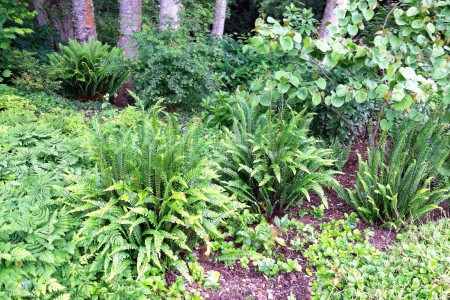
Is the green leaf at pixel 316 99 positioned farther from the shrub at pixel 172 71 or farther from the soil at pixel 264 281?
the shrub at pixel 172 71

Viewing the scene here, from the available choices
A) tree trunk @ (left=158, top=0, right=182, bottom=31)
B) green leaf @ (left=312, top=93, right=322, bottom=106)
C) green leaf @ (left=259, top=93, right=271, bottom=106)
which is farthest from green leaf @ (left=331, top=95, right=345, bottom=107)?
tree trunk @ (left=158, top=0, right=182, bottom=31)

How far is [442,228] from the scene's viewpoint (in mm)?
3195

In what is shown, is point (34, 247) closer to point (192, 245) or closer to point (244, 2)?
point (192, 245)

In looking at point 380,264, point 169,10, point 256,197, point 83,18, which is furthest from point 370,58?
point 83,18

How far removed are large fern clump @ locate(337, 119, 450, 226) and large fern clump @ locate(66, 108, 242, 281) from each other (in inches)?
53.9

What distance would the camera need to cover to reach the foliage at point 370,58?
3.20 m

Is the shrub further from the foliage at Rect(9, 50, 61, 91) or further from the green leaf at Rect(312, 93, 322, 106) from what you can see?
the green leaf at Rect(312, 93, 322, 106)

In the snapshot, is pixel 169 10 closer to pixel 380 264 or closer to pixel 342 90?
pixel 342 90

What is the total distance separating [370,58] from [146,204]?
2.50 metres

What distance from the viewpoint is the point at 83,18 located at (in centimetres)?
726

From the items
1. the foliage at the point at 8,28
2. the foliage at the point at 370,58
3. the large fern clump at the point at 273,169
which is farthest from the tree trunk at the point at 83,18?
the large fern clump at the point at 273,169

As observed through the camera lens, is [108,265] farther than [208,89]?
No

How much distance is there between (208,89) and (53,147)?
2898mm

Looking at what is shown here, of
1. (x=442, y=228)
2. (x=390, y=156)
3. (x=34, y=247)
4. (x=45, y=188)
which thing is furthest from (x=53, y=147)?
(x=442, y=228)
